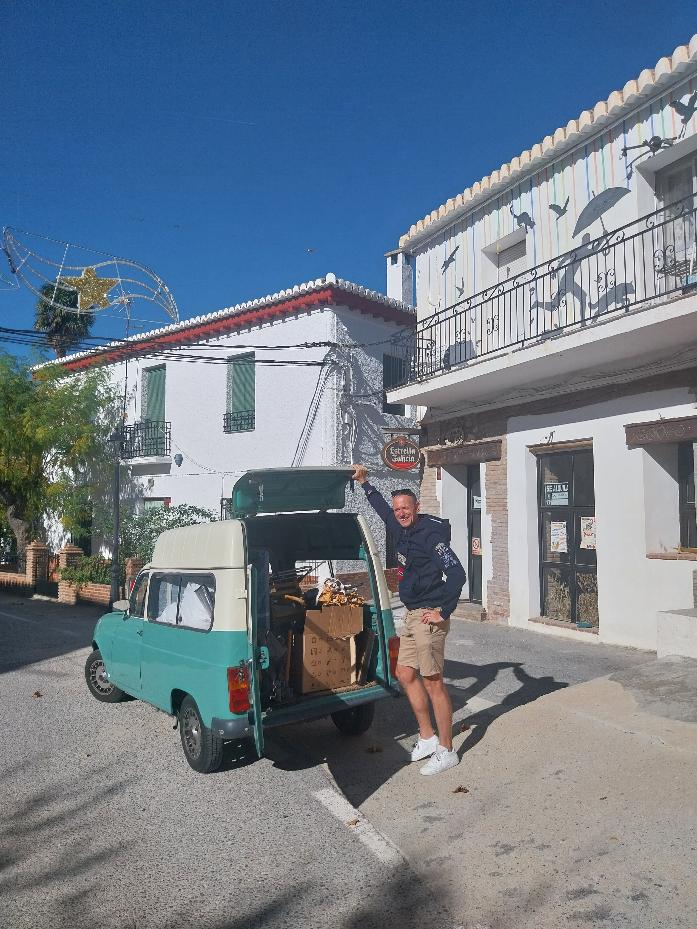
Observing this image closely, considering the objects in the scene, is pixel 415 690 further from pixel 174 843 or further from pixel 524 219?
pixel 524 219

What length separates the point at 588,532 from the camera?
410 inches

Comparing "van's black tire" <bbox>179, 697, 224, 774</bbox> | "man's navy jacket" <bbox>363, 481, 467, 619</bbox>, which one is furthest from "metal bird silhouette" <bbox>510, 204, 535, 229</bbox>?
"van's black tire" <bbox>179, 697, 224, 774</bbox>

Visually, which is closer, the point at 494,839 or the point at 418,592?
the point at 494,839

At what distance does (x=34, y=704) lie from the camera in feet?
24.5

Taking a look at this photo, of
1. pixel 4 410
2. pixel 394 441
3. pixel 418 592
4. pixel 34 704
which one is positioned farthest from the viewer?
pixel 4 410

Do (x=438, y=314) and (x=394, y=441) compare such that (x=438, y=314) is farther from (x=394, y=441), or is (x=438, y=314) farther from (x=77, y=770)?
(x=77, y=770)

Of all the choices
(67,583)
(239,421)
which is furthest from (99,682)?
(239,421)

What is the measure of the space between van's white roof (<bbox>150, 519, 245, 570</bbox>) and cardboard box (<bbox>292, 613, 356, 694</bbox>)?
36.4 inches

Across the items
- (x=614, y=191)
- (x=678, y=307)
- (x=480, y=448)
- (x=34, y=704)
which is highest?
(x=614, y=191)

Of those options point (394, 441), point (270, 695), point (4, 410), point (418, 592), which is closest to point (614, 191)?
point (394, 441)

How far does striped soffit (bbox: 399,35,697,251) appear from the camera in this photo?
8656 millimetres

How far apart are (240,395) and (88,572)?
5577mm

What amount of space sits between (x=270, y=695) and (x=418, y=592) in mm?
1375

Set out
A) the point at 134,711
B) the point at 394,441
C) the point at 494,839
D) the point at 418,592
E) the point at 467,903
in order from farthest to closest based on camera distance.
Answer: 1. the point at 394,441
2. the point at 134,711
3. the point at 418,592
4. the point at 494,839
5. the point at 467,903
